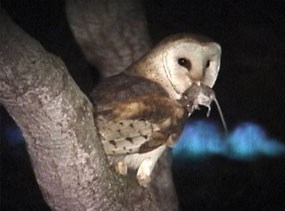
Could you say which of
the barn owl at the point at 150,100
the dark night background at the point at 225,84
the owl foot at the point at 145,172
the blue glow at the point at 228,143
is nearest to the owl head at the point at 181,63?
the barn owl at the point at 150,100

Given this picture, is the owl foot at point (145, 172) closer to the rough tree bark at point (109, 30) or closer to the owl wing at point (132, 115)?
the owl wing at point (132, 115)

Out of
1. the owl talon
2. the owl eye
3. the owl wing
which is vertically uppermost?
the owl eye

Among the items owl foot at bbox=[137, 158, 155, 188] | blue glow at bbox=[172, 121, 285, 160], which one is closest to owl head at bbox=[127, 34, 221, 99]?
owl foot at bbox=[137, 158, 155, 188]

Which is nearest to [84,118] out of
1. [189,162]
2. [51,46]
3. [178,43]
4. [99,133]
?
[99,133]

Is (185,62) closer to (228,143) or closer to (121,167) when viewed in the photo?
(121,167)

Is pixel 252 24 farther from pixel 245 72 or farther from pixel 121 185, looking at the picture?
pixel 121 185

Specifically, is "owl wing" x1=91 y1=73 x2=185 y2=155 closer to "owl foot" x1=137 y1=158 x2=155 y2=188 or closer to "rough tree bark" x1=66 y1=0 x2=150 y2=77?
"owl foot" x1=137 y1=158 x2=155 y2=188
